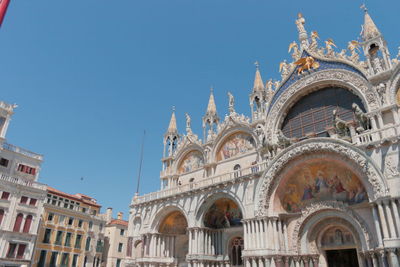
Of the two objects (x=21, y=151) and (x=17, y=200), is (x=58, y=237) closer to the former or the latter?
(x=17, y=200)

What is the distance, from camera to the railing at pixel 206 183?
20075mm

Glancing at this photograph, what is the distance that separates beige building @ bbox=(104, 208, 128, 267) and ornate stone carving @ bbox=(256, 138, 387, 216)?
95.5 feet

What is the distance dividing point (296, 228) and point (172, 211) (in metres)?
10.2

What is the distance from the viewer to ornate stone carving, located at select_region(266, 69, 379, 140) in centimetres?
1809

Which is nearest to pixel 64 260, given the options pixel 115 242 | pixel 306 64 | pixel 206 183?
pixel 115 242

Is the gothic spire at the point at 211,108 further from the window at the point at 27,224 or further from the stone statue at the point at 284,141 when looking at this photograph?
the window at the point at 27,224

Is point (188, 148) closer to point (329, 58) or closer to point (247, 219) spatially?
point (247, 219)

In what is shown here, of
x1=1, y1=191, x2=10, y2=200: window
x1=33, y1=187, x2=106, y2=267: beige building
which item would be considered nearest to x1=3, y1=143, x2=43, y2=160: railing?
x1=1, y1=191, x2=10, y2=200: window

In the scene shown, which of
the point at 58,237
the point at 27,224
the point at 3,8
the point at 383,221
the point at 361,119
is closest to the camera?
the point at 3,8

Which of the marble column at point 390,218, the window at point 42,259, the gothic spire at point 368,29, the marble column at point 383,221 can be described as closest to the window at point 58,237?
the window at point 42,259

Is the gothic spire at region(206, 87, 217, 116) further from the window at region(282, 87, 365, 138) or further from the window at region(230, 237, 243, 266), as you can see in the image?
the window at region(230, 237, 243, 266)

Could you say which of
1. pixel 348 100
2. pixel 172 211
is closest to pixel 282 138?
pixel 348 100

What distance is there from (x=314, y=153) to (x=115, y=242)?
33.0 meters

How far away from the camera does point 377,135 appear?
608 inches
